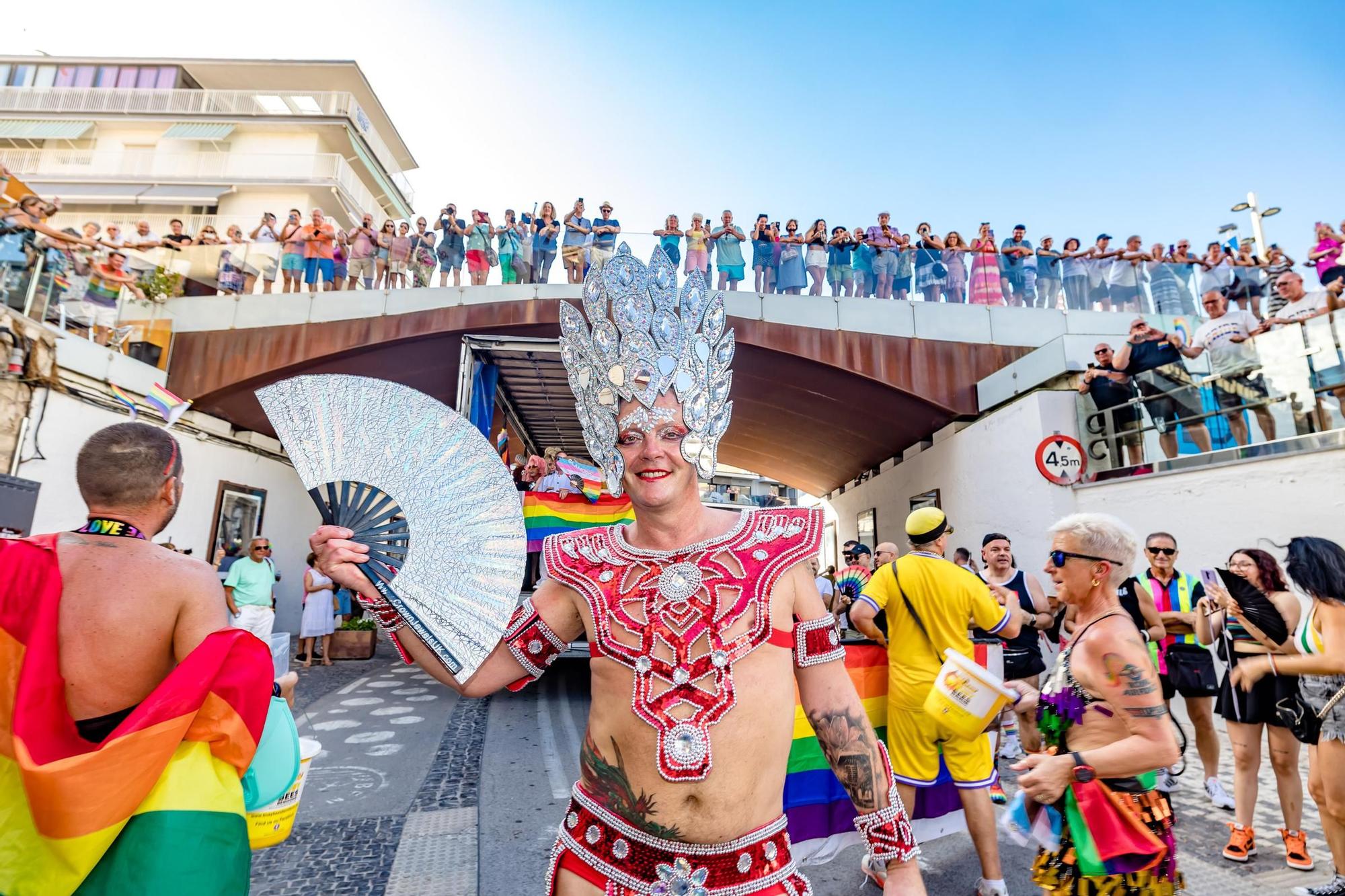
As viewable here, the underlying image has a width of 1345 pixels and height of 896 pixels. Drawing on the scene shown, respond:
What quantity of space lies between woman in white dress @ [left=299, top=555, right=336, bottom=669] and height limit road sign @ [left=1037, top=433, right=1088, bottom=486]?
10290 mm

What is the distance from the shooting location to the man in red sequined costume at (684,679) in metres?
1.48

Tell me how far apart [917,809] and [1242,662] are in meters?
1.85

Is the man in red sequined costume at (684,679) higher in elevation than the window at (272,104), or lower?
lower

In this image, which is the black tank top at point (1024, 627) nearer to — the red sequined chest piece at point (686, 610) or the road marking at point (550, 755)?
the road marking at point (550, 755)

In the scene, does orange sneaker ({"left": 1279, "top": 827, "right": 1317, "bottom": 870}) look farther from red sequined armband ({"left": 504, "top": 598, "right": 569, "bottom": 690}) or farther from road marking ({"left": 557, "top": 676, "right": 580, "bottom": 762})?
road marking ({"left": 557, "top": 676, "right": 580, "bottom": 762})

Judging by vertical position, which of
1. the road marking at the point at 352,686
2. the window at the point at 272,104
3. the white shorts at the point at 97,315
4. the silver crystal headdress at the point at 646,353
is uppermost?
the window at the point at 272,104

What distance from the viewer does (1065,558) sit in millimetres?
2455

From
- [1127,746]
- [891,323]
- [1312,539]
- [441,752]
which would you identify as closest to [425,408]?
[1127,746]

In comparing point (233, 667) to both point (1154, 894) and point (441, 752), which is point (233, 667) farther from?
point (441, 752)

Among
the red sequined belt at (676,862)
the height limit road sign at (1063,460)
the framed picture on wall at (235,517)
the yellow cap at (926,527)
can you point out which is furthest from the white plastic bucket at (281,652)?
the framed picture on wall at (235,517)

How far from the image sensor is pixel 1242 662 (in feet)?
11.1

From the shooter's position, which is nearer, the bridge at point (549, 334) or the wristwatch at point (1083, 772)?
the wristwatch at point (1083, 772)

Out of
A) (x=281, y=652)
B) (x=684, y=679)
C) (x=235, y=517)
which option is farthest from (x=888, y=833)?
(x=235, y=517)

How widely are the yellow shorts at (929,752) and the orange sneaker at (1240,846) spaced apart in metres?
1.35
